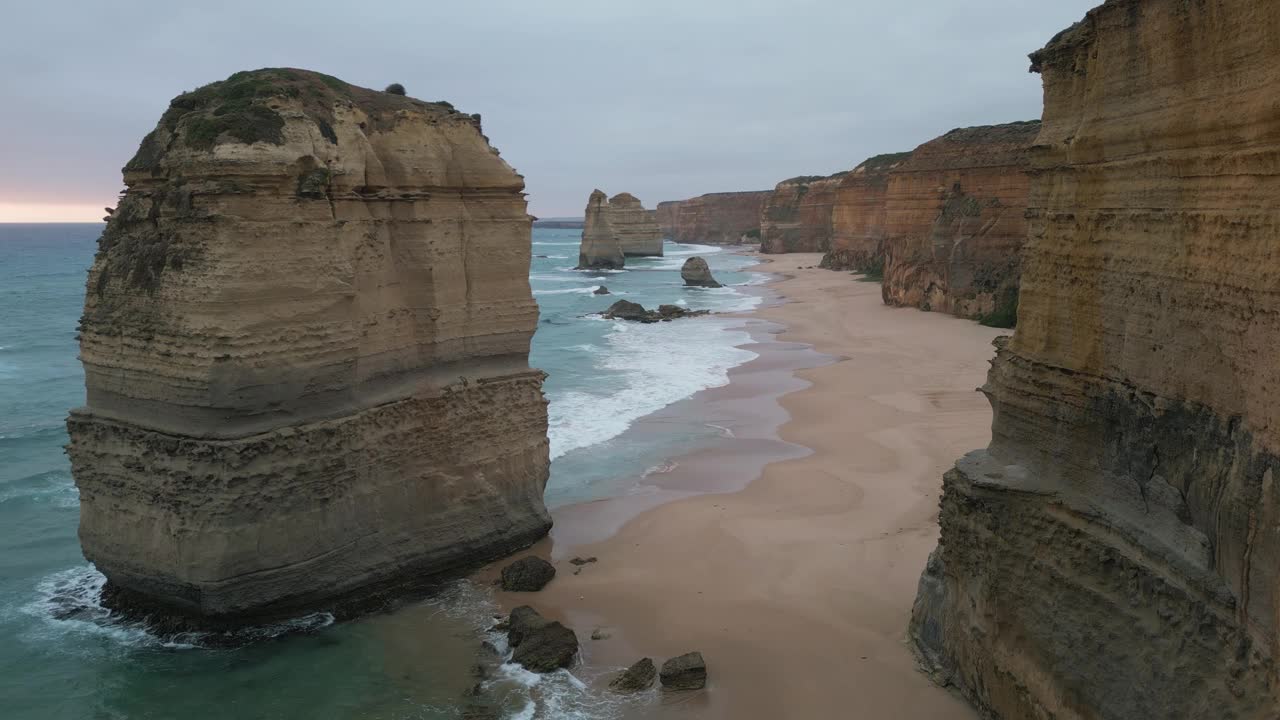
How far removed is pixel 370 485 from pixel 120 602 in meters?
3.12

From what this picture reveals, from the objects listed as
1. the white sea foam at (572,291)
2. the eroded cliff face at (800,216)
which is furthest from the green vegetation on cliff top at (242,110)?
the eroded cliff face at (800,216)

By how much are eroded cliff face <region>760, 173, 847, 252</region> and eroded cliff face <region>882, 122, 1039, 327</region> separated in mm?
39931

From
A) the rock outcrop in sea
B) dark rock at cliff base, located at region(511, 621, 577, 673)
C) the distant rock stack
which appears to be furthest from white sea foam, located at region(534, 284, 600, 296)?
dark rock at cliff base, located at region(511, 621, 577, 673)

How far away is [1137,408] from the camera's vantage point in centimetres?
637

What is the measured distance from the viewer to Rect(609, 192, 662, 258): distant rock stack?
8825 centimetres

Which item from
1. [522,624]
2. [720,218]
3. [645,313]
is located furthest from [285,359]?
[720,218]

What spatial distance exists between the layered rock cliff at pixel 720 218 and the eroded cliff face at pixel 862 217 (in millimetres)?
53003

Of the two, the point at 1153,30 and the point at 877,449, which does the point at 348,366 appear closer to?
the point at 1153,30

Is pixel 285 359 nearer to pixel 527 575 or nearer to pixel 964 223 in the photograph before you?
pixel 527 575

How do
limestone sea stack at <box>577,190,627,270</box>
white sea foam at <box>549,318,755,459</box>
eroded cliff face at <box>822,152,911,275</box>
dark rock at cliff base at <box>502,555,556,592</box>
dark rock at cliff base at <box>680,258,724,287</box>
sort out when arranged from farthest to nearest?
1. limestone sea stack at <box>577,190,627,270</box>
2. dark rock at cliff base at <box>680,258,724,287</box>
3. eroded cliff face at <box>822,152,911,275</box>
4. white sea foam at <box>549,318,755,459</box>
5. dark rock at cliff base at <box>502,555,556,592</box>

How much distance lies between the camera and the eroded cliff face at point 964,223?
31125mm

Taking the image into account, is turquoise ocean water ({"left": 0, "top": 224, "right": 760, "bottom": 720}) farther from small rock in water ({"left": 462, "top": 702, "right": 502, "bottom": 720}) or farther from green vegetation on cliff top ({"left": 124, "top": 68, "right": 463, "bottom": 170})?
green vegetation on cliff top ({"left": 124, "top": 68, "right": 463, "bottom": 170})

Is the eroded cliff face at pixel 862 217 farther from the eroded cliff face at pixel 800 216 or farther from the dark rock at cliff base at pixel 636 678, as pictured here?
the dark rock at cliff base at pixel 636 678

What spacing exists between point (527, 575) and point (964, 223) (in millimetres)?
26717
